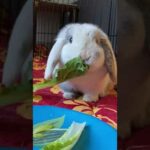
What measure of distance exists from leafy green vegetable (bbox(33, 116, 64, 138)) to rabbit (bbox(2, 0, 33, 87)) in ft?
0.42

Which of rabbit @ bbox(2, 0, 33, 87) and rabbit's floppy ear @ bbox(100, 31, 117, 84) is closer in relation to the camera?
rabbit @ bbox(2, 0, 33, 87)

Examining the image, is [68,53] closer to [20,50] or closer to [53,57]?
[53,57]

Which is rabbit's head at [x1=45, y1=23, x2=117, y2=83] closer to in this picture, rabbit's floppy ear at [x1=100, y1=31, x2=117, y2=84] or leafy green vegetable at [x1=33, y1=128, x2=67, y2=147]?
rabbit's floppy ear at [x1=100, y1=31, x2=117, y2=84]

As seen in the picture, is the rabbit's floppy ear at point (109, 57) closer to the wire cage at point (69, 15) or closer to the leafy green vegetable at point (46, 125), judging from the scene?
the wire cage at point (69, 15)

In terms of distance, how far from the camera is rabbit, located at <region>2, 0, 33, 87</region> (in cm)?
41

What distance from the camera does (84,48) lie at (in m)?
0.56

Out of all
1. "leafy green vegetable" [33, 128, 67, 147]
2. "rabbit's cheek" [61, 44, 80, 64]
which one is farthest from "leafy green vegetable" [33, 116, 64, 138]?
"rabbit's cheek" [61, 44, 80, 64]

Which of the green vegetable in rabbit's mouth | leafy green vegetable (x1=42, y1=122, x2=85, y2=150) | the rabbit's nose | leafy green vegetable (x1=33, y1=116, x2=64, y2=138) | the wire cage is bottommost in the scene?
leafy green vegetable (x1=42, y1=122, x2=85, y2=150)

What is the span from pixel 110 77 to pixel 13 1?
25 centimetres

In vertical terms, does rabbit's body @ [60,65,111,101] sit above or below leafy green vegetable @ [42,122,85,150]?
above

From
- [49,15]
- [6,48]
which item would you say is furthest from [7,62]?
[49,15]

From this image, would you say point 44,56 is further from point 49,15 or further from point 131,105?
point 131,105

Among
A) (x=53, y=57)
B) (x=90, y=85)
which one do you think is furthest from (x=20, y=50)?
(x=90, y=85)

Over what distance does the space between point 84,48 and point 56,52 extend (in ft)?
0.19
